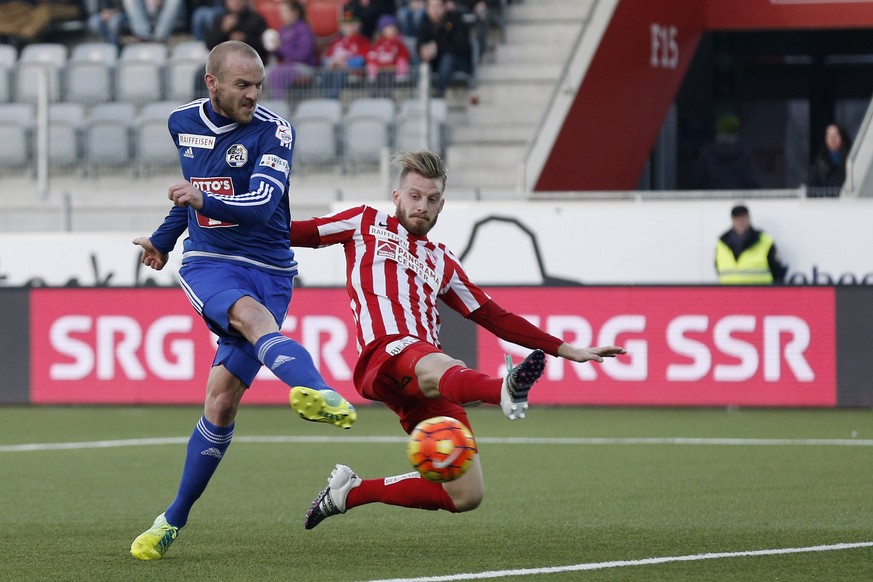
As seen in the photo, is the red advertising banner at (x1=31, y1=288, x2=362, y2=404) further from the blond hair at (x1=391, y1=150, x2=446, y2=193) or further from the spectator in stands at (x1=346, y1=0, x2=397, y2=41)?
the blond hair at (x1=391, y1=150, x2=446, y2=193)

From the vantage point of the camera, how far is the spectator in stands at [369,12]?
2041 cm

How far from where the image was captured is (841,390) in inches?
573

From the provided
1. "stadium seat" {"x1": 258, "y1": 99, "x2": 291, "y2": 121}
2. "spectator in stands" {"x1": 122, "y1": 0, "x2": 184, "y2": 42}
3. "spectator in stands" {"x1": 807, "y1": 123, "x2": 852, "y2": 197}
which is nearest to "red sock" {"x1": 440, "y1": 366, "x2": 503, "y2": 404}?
"spectator in stands" {"x1": 807, "y1": 123, "x2": 852, "y2": 197}

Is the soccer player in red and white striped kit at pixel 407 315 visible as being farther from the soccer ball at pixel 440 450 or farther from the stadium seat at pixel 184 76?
the stadium seat at pixel 184 76

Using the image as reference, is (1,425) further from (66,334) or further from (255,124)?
(255,124)

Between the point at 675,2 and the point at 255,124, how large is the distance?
15.8m

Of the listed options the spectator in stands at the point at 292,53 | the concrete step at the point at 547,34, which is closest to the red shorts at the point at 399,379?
the spectator in stands at the point at 292,53

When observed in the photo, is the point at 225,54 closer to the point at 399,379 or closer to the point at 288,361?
the point at 288,361

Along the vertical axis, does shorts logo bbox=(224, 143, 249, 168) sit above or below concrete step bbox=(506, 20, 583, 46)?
below

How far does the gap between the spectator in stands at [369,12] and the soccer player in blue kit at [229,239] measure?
45.2 ft

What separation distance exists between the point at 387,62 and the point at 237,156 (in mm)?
12911

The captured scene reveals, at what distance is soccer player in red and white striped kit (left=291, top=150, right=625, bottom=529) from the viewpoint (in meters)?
6.62

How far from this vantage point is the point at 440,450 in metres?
6.15

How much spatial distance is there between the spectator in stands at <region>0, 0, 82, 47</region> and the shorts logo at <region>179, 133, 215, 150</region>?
16240 mm
